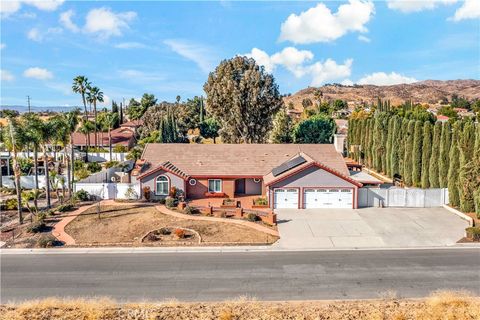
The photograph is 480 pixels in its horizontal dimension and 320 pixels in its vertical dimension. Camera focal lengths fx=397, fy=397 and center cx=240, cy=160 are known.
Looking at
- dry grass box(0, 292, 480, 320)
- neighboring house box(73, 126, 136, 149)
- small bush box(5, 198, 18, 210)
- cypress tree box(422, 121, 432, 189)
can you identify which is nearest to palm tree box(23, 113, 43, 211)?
small bush box(5, 198, 18, 210)

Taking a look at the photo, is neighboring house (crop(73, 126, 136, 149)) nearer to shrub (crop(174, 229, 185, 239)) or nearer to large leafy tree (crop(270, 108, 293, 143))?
large leafy tree (crop(270, 108, 293, 143))

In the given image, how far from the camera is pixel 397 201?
32.8 metres

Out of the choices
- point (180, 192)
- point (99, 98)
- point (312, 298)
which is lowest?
point (312, 298)

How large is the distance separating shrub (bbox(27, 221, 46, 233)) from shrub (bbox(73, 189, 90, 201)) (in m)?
7.00

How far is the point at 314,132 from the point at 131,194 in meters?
33.9

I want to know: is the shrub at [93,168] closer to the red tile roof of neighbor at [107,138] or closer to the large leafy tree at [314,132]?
the red tile roof of neighbor at [107,138]

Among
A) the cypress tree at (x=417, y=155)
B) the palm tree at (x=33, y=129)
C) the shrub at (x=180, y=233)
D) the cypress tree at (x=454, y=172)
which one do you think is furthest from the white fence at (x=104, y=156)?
the cypress tree at (x=454, y=172)

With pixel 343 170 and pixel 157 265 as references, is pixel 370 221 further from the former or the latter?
pixel 157 265

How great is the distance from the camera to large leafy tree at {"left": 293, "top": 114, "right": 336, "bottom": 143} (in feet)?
197

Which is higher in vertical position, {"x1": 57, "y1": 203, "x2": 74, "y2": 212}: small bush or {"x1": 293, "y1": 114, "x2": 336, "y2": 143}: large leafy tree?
{"x1": 293, "y1": 114, "x2": 336, "y2": 143}: large leafy tree

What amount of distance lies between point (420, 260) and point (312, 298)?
8.17 m

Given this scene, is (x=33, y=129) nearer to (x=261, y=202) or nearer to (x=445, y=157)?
(x=261, y=202)

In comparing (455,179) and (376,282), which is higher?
(455,179)

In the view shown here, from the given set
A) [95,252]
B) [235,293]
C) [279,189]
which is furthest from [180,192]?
[235,293]
